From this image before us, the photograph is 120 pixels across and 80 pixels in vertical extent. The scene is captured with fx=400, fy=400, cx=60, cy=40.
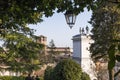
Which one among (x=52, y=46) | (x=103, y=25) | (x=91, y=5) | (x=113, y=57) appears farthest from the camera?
(x=52, y=46)

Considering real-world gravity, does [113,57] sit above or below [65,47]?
above

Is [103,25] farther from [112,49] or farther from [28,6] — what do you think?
[112,49]

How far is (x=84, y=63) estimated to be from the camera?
219 ft

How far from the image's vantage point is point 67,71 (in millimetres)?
22531

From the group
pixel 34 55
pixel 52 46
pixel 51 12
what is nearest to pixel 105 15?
pixel 34 55

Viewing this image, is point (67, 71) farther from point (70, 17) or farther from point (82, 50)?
point (82, 50)

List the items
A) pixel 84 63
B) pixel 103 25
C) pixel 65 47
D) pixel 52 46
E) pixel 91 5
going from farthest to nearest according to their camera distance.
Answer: pixel 65 47 → pixel 52 46 → pixel 84 63 → pixel 103 25 → pixel 91 5

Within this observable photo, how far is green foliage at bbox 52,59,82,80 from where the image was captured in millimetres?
22438

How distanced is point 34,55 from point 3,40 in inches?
110

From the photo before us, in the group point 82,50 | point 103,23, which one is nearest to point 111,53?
point 103,23

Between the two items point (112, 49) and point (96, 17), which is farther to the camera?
point (96, 17)

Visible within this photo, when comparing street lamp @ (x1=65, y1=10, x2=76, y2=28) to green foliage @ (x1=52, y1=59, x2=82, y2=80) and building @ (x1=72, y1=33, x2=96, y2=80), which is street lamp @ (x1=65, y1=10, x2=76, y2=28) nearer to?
green foliage @ (x1=52, y1=59, x2=82, y2=80)

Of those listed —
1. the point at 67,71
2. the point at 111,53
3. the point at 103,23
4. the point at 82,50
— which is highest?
the point at 111,53

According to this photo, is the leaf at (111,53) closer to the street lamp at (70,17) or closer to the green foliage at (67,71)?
the street lamp at (70,17)
